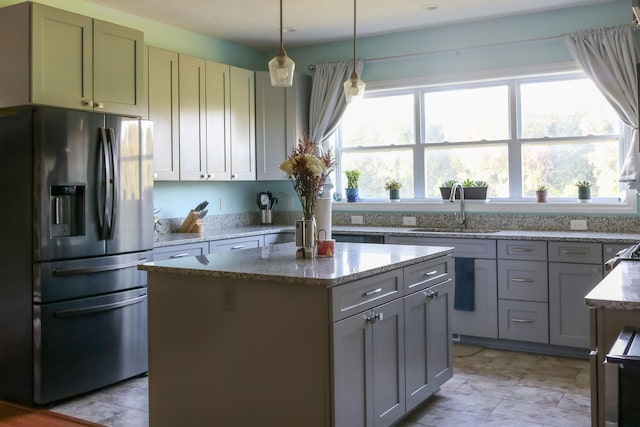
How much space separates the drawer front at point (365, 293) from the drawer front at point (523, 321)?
6.05ft

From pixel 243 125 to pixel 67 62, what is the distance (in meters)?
2.17

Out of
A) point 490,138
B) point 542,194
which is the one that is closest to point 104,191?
point 490,138

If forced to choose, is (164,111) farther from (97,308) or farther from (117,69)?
(97,308)

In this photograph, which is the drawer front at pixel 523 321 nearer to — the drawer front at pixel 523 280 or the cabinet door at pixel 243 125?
the drawer front at pixel 523 280

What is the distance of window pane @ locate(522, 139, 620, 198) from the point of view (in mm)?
4875

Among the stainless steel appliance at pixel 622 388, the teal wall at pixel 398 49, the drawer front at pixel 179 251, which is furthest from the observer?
the teal wall at pixel 398 49

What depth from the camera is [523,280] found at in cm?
455

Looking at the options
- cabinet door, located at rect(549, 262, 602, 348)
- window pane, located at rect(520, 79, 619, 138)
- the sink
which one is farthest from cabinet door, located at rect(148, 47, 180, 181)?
cabinet door, located at rect(549, 262, 602, 348)

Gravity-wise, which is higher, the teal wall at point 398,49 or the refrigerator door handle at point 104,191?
the teal wall at point 398,49

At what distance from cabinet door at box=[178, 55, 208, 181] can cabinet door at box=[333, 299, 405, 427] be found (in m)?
2.65

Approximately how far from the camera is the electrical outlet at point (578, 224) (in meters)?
4.85

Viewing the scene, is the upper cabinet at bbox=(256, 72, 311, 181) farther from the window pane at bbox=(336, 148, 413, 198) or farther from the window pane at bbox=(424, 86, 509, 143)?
the window pane at bbox=(424, 86, 509, 143)

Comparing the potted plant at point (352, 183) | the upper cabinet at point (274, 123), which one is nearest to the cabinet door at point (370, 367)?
the potted plant at point (352, 183)

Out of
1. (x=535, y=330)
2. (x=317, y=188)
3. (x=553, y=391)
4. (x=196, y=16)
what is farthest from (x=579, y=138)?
(x=196, y=16)
